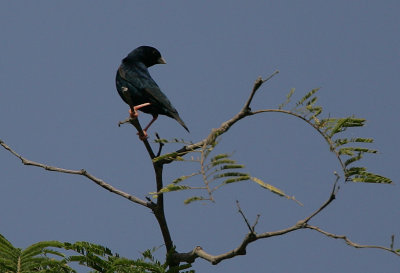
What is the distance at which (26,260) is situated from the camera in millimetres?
5301

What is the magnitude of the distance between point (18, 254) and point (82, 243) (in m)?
0.70

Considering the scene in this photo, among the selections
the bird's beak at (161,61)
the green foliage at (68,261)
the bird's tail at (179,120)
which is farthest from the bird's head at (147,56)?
the green foliage at (68,261)

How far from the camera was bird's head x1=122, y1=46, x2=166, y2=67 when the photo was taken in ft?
36.9

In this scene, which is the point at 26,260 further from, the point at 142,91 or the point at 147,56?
the point at 147,56

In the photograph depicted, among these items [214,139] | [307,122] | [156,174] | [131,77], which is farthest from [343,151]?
[131,77]

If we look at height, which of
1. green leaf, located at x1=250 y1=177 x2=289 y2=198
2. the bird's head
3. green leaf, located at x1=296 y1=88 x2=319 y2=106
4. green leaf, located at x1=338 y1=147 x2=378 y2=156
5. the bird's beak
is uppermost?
the bird's beak

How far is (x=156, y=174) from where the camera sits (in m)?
6.04

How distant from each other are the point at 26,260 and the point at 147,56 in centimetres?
677

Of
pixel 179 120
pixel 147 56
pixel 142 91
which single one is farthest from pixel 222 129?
pixel 147 56

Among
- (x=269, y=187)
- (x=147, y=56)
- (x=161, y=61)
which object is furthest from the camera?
(x=161, y=61)

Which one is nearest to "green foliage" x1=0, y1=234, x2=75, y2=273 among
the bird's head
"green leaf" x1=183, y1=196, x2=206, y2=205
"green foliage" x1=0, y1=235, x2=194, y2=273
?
"green foliage" x1=0, y1=235, x2=194, y2=273

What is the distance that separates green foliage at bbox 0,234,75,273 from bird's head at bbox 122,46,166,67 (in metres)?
5.90

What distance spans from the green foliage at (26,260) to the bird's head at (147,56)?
590 centimetres

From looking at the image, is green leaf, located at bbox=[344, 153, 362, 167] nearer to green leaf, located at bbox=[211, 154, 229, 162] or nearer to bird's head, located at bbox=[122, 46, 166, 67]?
green leaf, located at bbox=[211, 154, 229, 162]
